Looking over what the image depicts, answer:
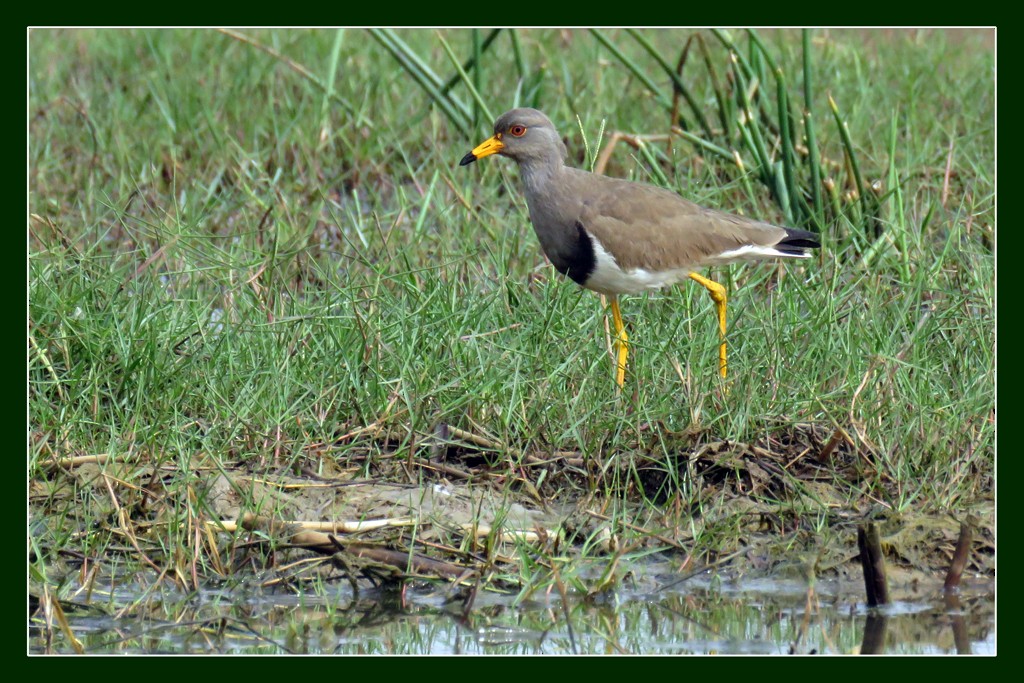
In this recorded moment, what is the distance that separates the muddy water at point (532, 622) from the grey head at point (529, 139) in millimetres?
1837

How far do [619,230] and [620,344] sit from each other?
17.7 inches

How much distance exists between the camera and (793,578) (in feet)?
13.7

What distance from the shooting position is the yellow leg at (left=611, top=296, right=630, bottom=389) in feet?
15.4

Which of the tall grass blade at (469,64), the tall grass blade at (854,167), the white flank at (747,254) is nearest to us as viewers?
the white flank at (747,254)

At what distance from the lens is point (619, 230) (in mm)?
5051

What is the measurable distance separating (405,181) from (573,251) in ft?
7.49

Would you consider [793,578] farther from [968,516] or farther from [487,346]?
[487,346]

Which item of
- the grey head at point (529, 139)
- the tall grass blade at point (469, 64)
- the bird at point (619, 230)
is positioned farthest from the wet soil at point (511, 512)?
the tall grass blade at point (469, 64)

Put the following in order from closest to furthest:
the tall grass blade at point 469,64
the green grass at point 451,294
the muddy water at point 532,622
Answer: the muddy water at point 532,622
the green grass at point 451,294
the tall grass blade at point 469,64

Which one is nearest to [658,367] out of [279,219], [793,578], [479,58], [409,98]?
[793,578]

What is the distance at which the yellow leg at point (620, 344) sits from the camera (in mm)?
4703

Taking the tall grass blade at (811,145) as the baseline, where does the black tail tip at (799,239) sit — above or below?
below

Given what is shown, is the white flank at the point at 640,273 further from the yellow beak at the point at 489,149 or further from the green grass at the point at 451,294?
the yellow beak at the point at 489,149

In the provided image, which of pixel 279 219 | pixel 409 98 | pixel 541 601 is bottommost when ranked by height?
pixel 541 601
